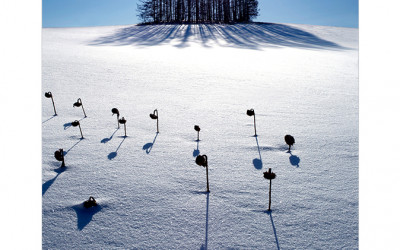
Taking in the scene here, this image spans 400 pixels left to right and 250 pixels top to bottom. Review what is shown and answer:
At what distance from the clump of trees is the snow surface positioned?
1643 cm

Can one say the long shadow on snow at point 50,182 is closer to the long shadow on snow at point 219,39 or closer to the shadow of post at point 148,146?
the shadow of post at point 148,146

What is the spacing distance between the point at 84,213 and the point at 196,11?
19445 mm

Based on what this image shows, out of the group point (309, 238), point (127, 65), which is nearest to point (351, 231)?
point (309, 238)

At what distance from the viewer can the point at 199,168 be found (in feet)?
4.92

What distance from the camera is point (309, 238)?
0.99 meters

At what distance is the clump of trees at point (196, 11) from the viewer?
1797cm

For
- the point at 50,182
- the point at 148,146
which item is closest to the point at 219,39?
the point at 148,146

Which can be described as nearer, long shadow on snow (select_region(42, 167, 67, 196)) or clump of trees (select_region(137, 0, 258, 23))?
long shadow on snow (select_region(42, 167, 67, 196))

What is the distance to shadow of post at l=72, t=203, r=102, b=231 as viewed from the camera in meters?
1.05

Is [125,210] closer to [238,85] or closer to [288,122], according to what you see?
[288,122]

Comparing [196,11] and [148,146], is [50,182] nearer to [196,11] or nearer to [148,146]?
[148,146]

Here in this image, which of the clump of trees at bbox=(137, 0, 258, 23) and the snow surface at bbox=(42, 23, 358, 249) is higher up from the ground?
the clump of trees at bbox=(137, 0, 258, 23)

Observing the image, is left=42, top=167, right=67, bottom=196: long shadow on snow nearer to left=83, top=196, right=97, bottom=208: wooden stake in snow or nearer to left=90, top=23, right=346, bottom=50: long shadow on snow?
left=83, top=196, right=97, bottom=208: wooden stake in snow

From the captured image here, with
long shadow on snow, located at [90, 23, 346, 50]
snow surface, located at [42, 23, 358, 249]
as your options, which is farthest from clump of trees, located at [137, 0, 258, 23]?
snow surface, located at [42, 23, 358, 249]
